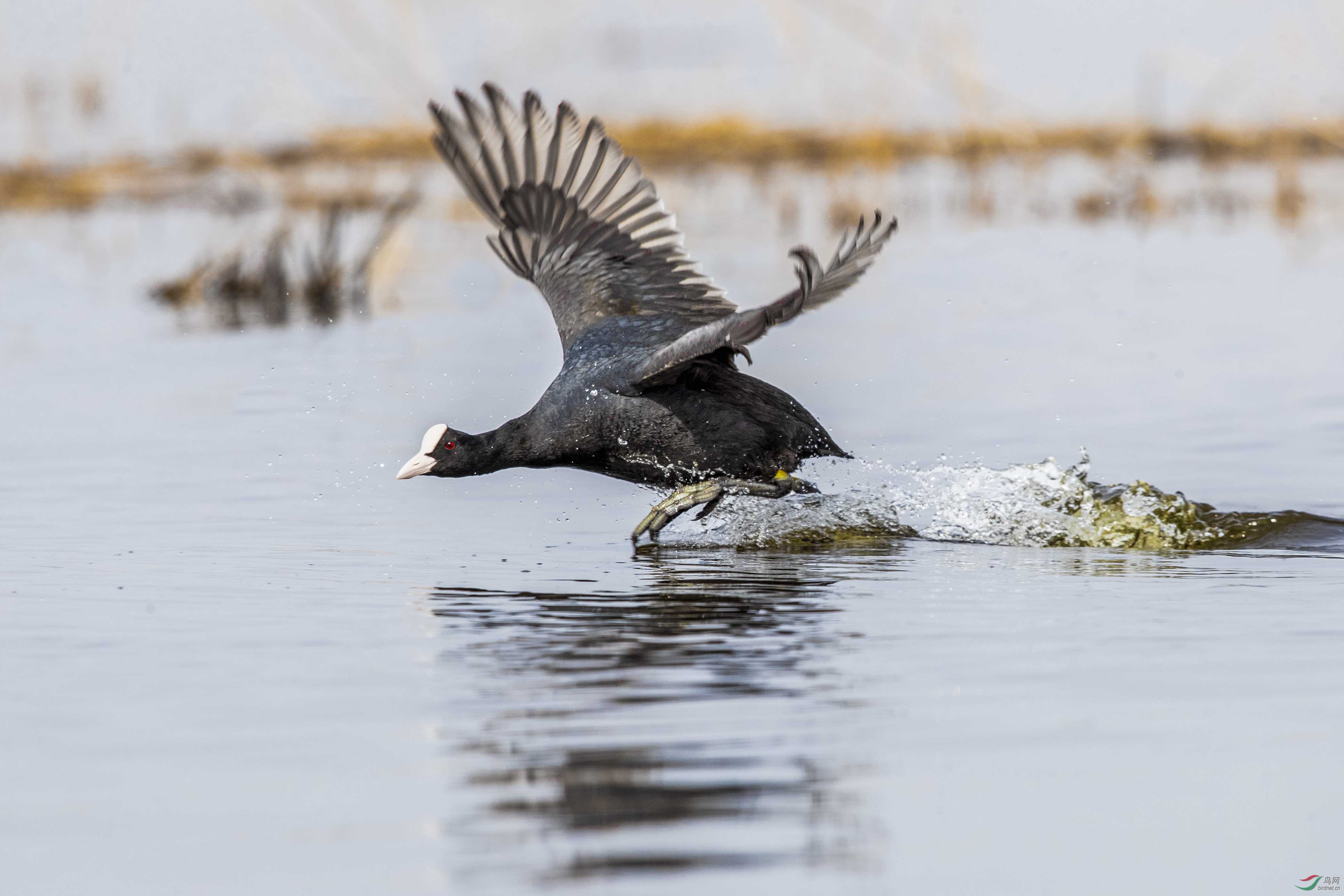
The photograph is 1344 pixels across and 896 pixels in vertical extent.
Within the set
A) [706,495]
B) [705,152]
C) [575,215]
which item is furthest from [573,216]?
[705,152]

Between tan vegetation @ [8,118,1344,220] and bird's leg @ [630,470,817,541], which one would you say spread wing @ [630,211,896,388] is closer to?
bird's leg @ [630,470,817,541]

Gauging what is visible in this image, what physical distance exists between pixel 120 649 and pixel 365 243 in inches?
669

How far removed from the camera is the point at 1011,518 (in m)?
7.76

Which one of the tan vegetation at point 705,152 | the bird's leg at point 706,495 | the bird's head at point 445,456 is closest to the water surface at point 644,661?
the bird's leg at point 706,495

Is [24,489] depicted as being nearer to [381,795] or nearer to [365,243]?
[381,795]

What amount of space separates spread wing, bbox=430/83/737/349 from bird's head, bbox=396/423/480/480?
76 cm

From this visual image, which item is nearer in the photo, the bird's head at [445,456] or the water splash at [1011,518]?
the water splash at [1011,518]

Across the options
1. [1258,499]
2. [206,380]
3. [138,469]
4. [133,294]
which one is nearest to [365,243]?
[133,294]

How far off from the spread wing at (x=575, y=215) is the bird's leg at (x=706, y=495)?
0.92m

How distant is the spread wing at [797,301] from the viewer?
652 cm

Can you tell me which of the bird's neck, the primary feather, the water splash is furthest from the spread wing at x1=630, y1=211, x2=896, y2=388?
the primary feather

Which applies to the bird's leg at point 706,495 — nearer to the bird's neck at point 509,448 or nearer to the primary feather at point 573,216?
the bird's neck at point 509,448

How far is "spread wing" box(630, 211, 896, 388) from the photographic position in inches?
257

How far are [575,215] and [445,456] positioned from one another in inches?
56.6
